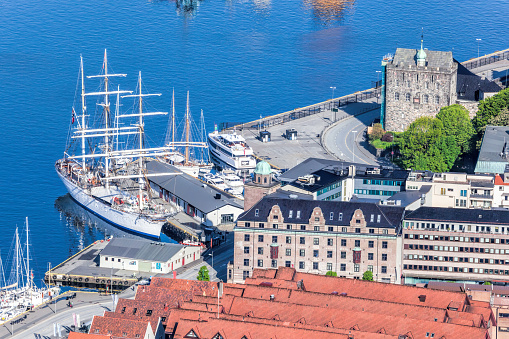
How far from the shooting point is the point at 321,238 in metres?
188

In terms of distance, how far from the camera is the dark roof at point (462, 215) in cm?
18988

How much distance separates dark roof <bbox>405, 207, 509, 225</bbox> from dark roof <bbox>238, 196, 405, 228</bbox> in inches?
126

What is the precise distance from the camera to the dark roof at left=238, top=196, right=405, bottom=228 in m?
188

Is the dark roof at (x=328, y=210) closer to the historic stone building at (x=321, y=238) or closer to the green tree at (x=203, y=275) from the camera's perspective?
the historic stone building at (x=321, y=238)

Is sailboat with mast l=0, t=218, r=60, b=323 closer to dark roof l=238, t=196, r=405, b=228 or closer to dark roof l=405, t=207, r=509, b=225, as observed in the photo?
dark roof l=238, t=196, r=405, b=228

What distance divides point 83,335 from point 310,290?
31184 millimetres

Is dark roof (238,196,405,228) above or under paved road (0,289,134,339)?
above

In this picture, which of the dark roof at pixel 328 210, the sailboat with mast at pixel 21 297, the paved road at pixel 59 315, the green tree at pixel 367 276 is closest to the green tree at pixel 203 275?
the dark roof at pixel 328 210

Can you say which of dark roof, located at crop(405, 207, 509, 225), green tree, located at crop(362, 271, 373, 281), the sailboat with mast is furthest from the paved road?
dark roof, located at crop(405, 207, 509, 225)

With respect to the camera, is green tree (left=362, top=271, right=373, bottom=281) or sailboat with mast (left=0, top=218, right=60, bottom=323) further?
sailboat with mast (left=0, top=218, right=60, bottom=323)

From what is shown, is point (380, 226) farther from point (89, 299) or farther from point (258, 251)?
point (89, 299)

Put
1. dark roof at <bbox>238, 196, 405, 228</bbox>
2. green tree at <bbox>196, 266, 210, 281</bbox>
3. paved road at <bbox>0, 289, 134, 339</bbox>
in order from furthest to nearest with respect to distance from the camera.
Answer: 1. green tree at <bbox>196, 266, 210, 281</bbox>
2. dark roof at <bbox>238, 196, 405, 228</bbox>
3. paved road at <bbox>0, 289, 134, 339</bbox>

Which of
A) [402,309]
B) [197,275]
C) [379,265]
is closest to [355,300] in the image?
[402,309]

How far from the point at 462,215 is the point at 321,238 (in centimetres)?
2136
